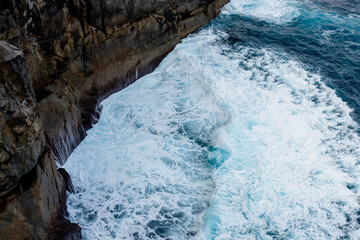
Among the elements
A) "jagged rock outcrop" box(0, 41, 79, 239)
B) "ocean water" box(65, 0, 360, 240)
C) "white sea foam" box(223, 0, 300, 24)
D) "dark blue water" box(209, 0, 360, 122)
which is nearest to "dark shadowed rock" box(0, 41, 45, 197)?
"jagged rock outcrop" box(0, 41, 79, 239)

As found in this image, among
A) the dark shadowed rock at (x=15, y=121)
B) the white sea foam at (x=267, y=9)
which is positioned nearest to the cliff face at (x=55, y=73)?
the dark shadowed rock at (x=15, y=121)

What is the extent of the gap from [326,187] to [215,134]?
4409mm

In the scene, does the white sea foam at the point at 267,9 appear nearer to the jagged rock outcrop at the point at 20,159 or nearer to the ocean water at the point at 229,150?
the ocean water at the point at 229,150

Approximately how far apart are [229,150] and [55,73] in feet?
22.3

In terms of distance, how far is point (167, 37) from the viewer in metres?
17.0

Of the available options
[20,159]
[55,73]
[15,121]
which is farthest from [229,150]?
[15,121]

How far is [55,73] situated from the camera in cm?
1093

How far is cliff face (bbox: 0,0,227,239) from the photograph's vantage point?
716cm

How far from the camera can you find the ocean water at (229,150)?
32.0 feet

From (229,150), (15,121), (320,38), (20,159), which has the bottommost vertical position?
(229,150)

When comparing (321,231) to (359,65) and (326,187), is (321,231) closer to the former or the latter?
(326,187)

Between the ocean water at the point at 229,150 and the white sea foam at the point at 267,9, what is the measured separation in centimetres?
450

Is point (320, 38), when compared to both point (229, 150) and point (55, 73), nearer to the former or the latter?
point (229, 150)

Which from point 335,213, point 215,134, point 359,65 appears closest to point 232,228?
point 335,213
